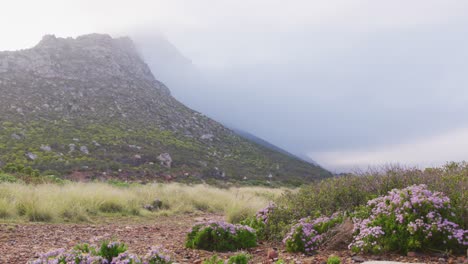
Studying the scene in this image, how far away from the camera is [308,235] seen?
18.8ft

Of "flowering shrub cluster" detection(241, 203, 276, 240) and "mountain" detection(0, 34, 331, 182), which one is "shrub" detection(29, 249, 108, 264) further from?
"mountain" detection(0, 34, 331, 182)

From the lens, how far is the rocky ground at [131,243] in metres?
5.17

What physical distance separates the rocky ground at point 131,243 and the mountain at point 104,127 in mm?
19811

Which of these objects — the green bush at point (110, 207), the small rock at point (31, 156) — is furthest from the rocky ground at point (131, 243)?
the small rock at point (31, 156)

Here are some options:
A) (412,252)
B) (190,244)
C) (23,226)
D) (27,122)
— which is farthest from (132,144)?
(412,252)

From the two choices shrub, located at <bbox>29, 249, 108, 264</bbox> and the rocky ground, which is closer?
shrub, located at <bbox>29, 249, 108, 264</bbox>

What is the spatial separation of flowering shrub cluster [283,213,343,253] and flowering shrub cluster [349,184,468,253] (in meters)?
0.56

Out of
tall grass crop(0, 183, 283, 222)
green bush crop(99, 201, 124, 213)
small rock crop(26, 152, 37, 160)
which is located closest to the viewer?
tall grass crop(0, 183, 283, 222)

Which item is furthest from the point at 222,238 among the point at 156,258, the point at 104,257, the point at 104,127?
the point at 104,127

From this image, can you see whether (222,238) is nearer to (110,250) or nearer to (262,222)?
(262,222)

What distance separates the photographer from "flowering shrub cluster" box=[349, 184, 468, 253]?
4934 mm

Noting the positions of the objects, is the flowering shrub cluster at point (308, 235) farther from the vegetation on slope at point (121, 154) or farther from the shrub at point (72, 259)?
the vegetation on slope at point (121, 154)

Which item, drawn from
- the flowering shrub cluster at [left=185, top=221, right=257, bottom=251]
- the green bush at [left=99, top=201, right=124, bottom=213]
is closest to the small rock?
the green bush at [left=99, top=201, right=124, bottom=213]

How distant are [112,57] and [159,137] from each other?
1227 inches
